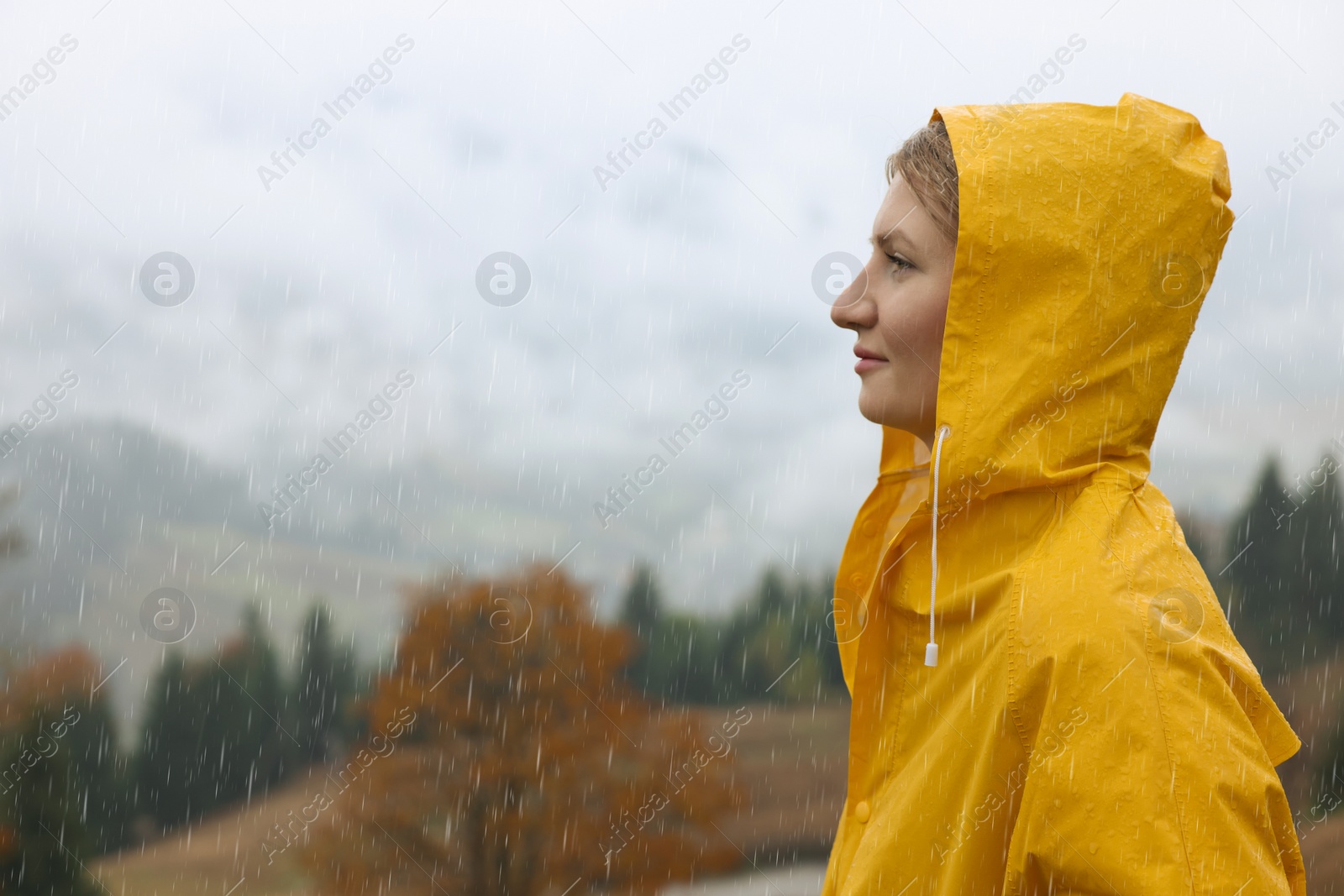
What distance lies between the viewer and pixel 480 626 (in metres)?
2.78

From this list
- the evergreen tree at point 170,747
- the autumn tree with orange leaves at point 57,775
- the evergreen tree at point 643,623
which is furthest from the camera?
the evergreen tree at point 643,623

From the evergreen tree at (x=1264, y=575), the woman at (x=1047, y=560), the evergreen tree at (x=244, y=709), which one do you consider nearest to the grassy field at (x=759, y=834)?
the evergreen tree at (x=244, y=709)

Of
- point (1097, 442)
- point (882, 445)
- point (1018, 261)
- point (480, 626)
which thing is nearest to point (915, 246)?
point (1018, 261)

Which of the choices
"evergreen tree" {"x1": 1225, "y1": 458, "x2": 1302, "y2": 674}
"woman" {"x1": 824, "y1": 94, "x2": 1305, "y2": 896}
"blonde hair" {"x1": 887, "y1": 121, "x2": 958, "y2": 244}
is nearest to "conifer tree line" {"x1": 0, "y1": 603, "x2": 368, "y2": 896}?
"woman" {"x1": 824, "y1": 94, "x2": 1305, "y2": 896}

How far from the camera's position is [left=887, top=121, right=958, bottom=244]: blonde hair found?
2.95 ft

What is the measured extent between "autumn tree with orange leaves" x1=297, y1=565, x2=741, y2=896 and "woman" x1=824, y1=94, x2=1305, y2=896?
6.17ft

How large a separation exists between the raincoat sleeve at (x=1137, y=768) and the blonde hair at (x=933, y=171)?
383 millimetres

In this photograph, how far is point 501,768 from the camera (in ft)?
9.03

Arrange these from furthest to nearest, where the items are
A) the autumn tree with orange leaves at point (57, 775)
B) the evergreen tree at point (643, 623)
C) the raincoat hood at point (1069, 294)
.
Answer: the evergreen tree at point (643, 623) → the autumn tree with orange leaves at point (57, 775) → the raincoat hood at point (1069, 294)

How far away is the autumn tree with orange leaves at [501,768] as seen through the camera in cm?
272

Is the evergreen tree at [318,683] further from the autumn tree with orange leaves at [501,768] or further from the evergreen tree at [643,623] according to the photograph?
the evergreen tree at [643,623]

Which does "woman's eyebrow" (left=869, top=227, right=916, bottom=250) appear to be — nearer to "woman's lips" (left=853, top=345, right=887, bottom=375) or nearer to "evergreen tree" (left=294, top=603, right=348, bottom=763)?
"woman's lips" (left=853, top=345, right=887, bottom=375)

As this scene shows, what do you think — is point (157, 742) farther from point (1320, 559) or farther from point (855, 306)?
point (1320, 559)

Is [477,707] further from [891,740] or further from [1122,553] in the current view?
[1122,553]
